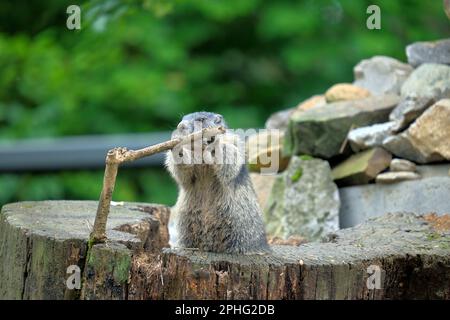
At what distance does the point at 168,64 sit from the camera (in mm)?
12359

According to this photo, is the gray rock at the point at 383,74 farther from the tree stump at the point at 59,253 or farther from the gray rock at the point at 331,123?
the tree stump at the point at 59,253

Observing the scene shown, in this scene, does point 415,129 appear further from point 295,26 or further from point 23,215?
point 295,26

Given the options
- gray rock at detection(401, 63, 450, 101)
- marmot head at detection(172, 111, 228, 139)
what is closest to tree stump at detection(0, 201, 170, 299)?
marmot head at detection(172, 111, 228, 139)

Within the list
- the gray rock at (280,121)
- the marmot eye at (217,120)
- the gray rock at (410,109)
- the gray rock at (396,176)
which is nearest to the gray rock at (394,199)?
the gray rock at (396,176)

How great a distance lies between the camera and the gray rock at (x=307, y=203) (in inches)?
280

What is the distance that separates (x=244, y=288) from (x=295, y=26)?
24.5ft

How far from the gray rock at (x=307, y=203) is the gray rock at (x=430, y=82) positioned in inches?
33.8

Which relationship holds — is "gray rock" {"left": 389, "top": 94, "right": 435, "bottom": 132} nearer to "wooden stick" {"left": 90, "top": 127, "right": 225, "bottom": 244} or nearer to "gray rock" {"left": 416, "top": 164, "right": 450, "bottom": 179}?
"gray rock" {"left": 416, "top": 164, "right": 450, "bottom": 179}

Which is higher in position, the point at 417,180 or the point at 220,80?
the point at 220,80

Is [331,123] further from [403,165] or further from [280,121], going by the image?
[280,121]

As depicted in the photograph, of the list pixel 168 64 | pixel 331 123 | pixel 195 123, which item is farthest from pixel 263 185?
pixel 168 64

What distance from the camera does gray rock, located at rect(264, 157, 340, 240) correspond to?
23.3 ft

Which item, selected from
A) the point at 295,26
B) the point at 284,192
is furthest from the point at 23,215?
the point at 295,26
